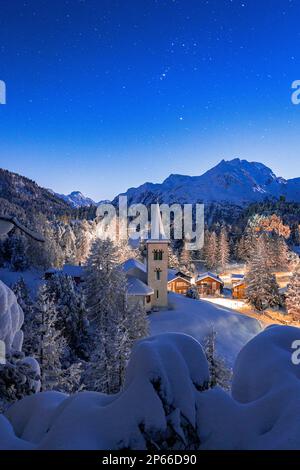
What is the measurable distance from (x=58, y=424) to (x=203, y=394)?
174cm

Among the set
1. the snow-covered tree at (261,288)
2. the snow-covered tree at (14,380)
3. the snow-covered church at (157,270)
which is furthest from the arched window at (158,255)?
the snow-covered tree at (14,380)

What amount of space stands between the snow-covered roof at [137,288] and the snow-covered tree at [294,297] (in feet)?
67.3

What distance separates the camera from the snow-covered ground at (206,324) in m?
34.9

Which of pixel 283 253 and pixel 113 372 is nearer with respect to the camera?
pixel 113 372

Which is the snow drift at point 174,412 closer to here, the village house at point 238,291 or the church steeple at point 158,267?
the church steeple at point 158,267

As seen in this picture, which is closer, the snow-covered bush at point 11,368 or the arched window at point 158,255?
the snow-covered bush at point 11,368

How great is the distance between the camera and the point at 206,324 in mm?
38125

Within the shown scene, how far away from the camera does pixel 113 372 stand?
19688 millimetres

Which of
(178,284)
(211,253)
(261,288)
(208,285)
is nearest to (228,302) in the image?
(261,288)

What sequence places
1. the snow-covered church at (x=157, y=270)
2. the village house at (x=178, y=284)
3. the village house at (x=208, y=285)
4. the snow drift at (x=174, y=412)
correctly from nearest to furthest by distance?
the snow drift at (x=174, y=412) < the snow-covered church at (x=157, y=270) < the village house at (x=178, y=284) < the village house at (x=208, y=285)

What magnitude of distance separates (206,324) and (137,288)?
9.47 metres

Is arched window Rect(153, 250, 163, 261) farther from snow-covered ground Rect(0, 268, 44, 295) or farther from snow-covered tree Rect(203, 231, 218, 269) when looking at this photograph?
snow-covered tree Rect(203, 231, 218, 269)

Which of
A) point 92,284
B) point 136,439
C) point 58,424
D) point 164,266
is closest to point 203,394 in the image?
point 136,439
